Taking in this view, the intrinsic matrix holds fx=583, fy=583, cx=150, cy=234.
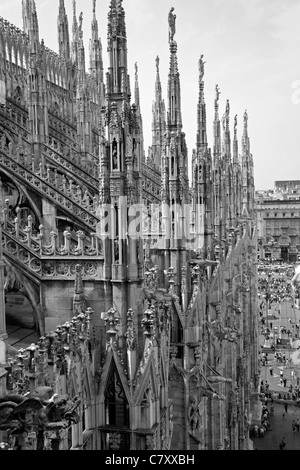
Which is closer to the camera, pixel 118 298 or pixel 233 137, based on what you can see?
pixel 118 298

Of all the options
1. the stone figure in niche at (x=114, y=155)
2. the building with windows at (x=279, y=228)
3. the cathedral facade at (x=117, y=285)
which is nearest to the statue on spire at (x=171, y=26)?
the cathedral facade at (x=117, y=285)

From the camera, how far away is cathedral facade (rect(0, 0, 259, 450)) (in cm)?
1013

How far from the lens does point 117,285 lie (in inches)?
525

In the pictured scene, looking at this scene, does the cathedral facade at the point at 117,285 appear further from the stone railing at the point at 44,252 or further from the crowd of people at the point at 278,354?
the crowd of people at the point at 278,354

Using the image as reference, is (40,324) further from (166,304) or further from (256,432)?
(256,432)

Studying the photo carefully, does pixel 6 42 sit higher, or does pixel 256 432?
pixel 6 42

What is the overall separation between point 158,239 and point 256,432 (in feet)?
75.7

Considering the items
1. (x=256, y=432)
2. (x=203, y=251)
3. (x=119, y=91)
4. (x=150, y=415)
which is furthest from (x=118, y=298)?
(x=256, y=432)

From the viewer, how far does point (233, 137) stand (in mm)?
49688

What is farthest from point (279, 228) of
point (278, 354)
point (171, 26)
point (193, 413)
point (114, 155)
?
point (114, 155)

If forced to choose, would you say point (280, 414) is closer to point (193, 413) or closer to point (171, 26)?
point (193, 413)

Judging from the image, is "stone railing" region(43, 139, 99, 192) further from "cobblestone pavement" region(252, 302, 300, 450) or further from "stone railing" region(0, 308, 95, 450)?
"cobblestone pavement" region(252, 302, 300, 450)

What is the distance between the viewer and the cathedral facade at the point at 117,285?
33.2ft

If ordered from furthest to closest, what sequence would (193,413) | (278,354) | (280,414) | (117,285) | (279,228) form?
(279,228), (278,354), (280,414), (193,413), (117,285)
